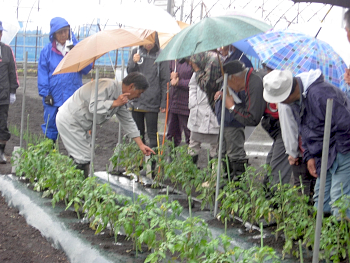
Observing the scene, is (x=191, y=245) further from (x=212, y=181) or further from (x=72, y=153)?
(x=72, y=153)

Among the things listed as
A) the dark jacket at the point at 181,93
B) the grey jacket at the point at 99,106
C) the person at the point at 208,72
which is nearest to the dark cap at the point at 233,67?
the person at the point at 208,72

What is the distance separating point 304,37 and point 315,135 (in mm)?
974

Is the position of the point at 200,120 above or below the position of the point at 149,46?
below

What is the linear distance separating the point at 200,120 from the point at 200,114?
2.5 inches

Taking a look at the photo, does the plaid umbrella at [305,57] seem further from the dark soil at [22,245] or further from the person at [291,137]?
the dark soil at [22,245]

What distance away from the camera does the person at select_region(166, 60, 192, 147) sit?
5.22 meters

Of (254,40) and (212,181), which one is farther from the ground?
(254,40)

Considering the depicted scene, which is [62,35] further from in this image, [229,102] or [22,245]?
[22,245]

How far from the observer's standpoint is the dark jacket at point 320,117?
9.28ft

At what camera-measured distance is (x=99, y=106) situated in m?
4.25

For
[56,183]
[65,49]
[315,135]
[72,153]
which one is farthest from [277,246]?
[65,49]

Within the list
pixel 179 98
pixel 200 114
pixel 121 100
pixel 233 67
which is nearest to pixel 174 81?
pixel 179 98

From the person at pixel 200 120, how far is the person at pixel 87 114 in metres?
0.62

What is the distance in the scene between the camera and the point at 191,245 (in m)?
2.48
